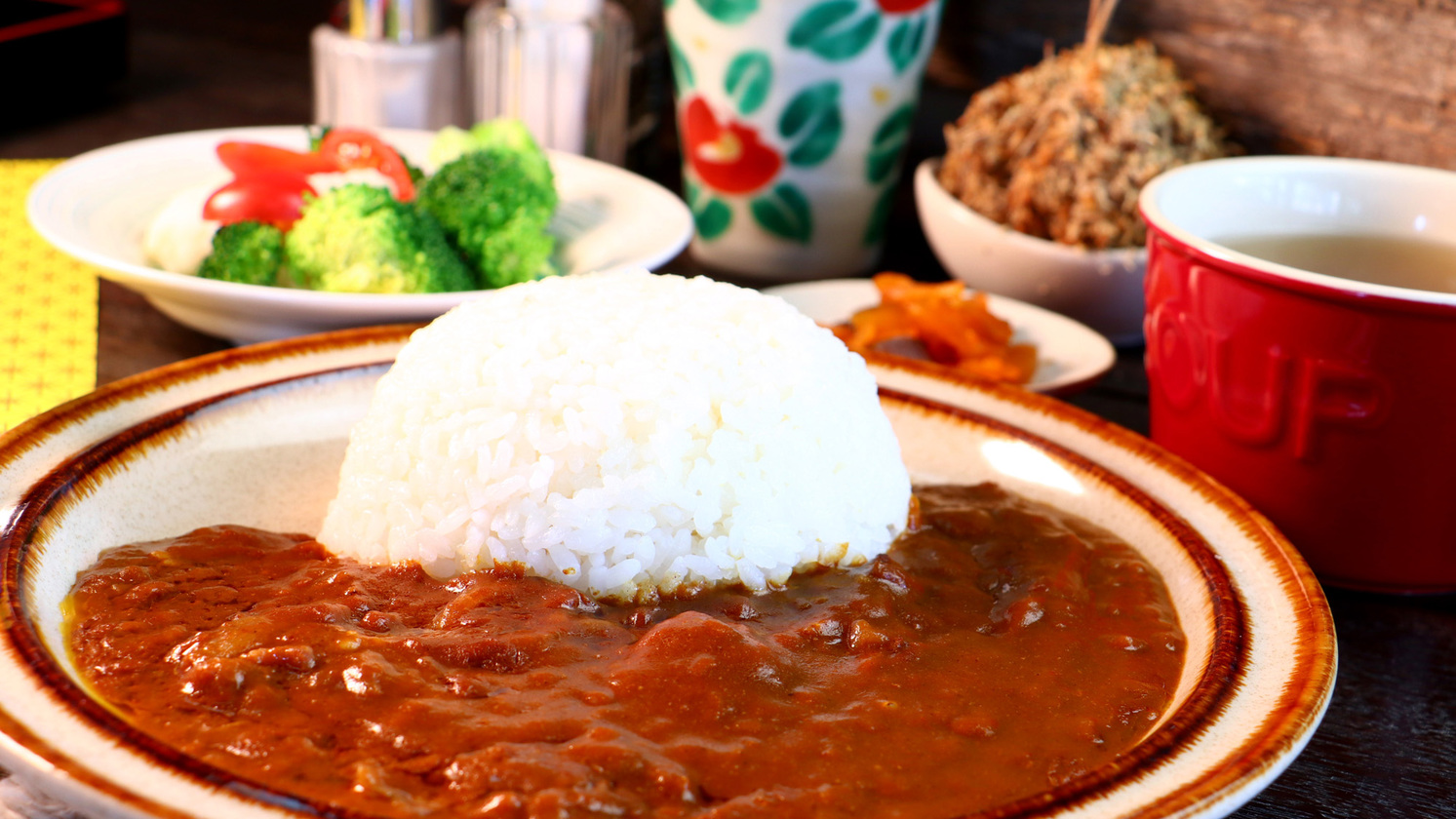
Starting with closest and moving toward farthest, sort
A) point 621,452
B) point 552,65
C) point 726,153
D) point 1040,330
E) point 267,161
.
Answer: point 621,452, point 1040,330, point 267,161, point 726,153, point 552,65

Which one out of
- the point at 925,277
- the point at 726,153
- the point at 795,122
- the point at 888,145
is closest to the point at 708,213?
the point at 726,153

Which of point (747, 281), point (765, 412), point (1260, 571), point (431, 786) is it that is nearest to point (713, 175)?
point (747, 281)

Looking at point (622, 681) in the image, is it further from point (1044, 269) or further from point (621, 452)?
point (1044, 269)

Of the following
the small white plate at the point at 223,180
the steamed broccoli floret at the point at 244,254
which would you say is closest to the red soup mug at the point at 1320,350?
the small white plate at the point at 223,180

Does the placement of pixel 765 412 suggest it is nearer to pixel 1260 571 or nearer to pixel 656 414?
pixel 656 414

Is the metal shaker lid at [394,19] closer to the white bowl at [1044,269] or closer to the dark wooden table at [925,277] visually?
the dark wooden table at [925,277]
